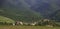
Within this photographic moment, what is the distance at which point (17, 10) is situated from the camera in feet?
18.7

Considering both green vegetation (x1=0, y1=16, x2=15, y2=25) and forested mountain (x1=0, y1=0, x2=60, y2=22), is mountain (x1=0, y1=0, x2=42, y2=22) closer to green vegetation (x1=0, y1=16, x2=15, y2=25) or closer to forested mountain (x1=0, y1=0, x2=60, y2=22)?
forested mountain (x1=0, y1=0, x2=60, y2=22)

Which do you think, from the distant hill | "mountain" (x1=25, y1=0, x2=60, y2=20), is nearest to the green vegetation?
the distant hill

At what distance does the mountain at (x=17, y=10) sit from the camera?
566 centimetres

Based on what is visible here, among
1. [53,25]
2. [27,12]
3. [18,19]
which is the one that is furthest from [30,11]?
[53,25]

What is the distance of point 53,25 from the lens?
5582 millimetres

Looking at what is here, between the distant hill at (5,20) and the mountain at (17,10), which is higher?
the mountain at (17,10)

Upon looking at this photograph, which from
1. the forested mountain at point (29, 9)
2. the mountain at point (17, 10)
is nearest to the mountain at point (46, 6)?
the forested mountain at point (29, 9)

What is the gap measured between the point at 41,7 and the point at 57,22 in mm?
709

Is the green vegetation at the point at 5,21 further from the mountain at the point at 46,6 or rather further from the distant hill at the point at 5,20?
the mountain at the point at 46,6

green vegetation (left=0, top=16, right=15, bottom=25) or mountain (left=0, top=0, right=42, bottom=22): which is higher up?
mountain (left=0, top=0, right=42, bottom=22)

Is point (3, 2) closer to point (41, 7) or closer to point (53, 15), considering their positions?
point (41, 7)

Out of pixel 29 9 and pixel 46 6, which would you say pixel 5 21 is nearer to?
pixel 29 9

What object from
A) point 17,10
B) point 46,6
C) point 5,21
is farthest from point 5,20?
point 46,6

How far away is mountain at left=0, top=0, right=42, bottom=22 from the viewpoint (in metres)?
5.66
